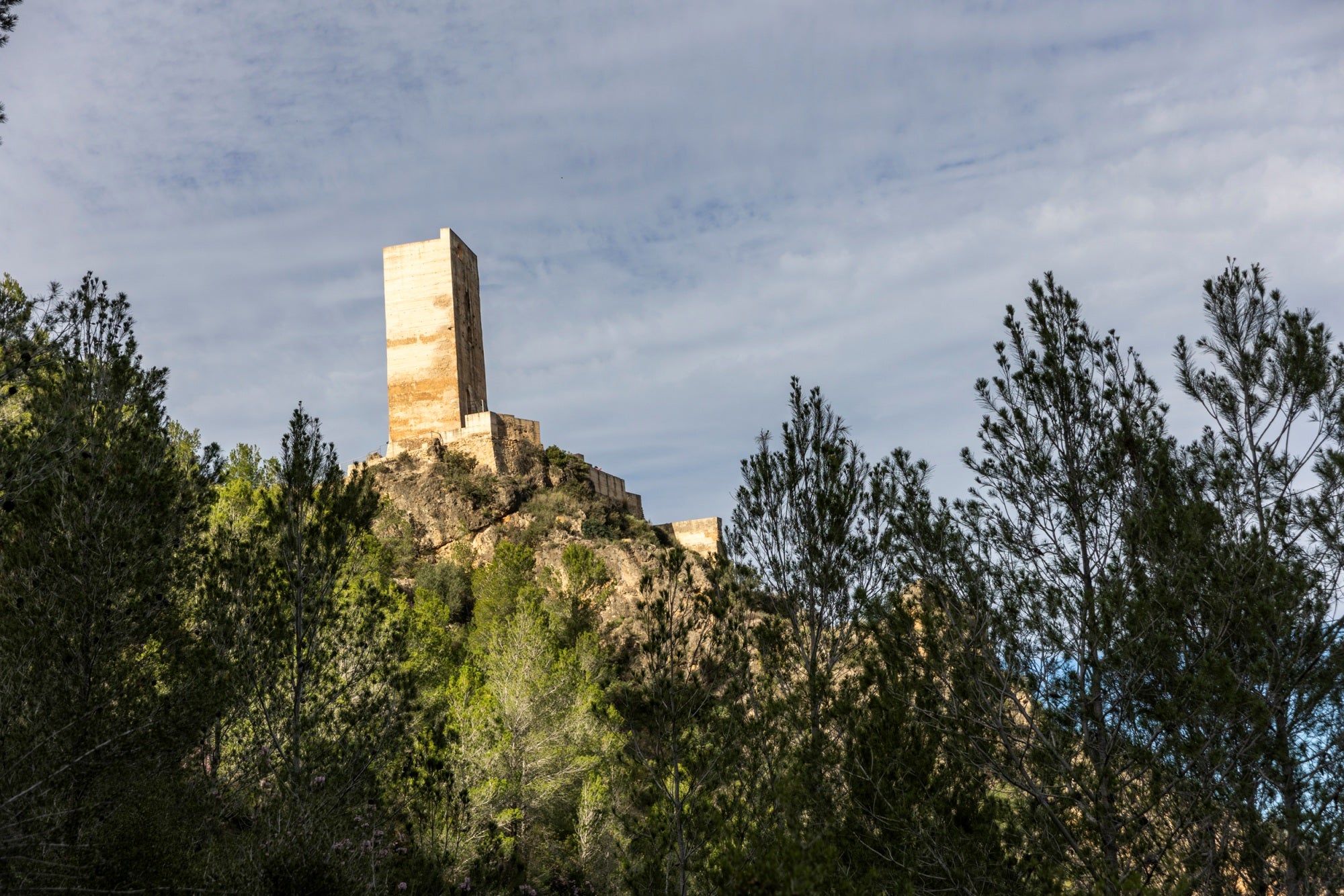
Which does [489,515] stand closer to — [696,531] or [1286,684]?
[696,531]

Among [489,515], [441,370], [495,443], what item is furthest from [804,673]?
[441,370]

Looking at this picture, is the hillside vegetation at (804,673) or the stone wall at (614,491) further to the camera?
the stone wall at (614,491)

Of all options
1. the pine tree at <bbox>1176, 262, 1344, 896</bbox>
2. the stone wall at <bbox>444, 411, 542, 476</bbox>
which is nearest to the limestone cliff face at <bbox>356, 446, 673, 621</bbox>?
the stone wall at <bbox>444, 411, 542, 476</bbox>

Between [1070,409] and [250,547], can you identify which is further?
[250,547]

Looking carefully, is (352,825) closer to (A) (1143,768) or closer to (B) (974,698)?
(B) (974,698)

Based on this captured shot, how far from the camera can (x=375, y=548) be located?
1130 inches

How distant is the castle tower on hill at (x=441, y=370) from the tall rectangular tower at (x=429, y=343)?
3 centimetres

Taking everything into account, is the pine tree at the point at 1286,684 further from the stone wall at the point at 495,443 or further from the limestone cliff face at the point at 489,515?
the stone wall at the point at 495,443

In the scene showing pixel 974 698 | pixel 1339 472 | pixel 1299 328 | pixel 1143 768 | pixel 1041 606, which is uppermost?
pixel 1299 328

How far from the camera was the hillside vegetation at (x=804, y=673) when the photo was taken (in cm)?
649

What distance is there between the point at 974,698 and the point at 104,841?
25.2ft

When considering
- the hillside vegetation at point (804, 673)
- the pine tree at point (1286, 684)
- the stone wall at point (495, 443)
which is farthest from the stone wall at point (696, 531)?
the pine tree at point (1286, 684)

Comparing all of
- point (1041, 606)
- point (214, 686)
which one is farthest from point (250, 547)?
point (1041, 606)

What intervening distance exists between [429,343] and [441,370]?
1.43m
